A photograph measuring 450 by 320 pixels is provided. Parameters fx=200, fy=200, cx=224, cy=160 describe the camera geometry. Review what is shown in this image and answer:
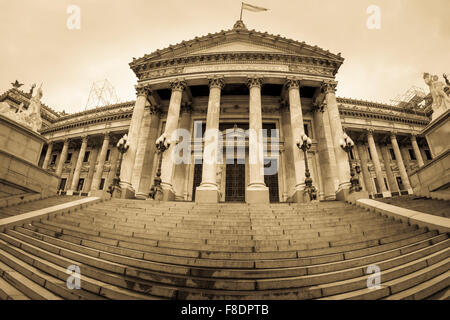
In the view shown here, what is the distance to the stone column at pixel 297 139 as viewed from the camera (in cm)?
1252

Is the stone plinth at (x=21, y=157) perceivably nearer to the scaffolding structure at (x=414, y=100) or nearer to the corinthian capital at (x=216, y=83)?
the corinthian capital at (x=216, y=83)

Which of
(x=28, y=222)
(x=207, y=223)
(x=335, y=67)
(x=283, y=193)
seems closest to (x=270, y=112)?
(x=335, y=67)

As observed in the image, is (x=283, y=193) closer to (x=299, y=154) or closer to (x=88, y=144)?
(x=299, y=154)

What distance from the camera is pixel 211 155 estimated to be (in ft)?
43.6

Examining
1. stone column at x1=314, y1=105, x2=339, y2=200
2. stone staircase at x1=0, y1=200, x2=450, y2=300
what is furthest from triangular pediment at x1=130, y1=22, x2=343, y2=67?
stone staircase at x1=0, y1=200, x2=450, y2=300

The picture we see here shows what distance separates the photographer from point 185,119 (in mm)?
18938

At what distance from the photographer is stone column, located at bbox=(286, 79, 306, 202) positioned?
1252cm

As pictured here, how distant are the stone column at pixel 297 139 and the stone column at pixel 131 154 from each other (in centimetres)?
1109

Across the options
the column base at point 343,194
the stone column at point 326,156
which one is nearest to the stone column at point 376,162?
the stone column at point 326,156

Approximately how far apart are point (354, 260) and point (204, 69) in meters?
16.6

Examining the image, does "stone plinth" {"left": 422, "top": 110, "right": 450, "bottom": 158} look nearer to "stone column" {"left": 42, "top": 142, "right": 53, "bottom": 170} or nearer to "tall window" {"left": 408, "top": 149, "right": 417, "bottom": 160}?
"tall window" {"left": 408, "top": 149, "right": 417, "bottom": 160}

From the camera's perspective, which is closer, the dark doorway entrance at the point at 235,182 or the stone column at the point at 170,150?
the stone column at the point at 170,150

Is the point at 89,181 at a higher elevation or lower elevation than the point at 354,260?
higher

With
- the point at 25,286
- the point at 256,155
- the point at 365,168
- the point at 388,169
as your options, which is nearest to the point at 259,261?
the point at 25,286
